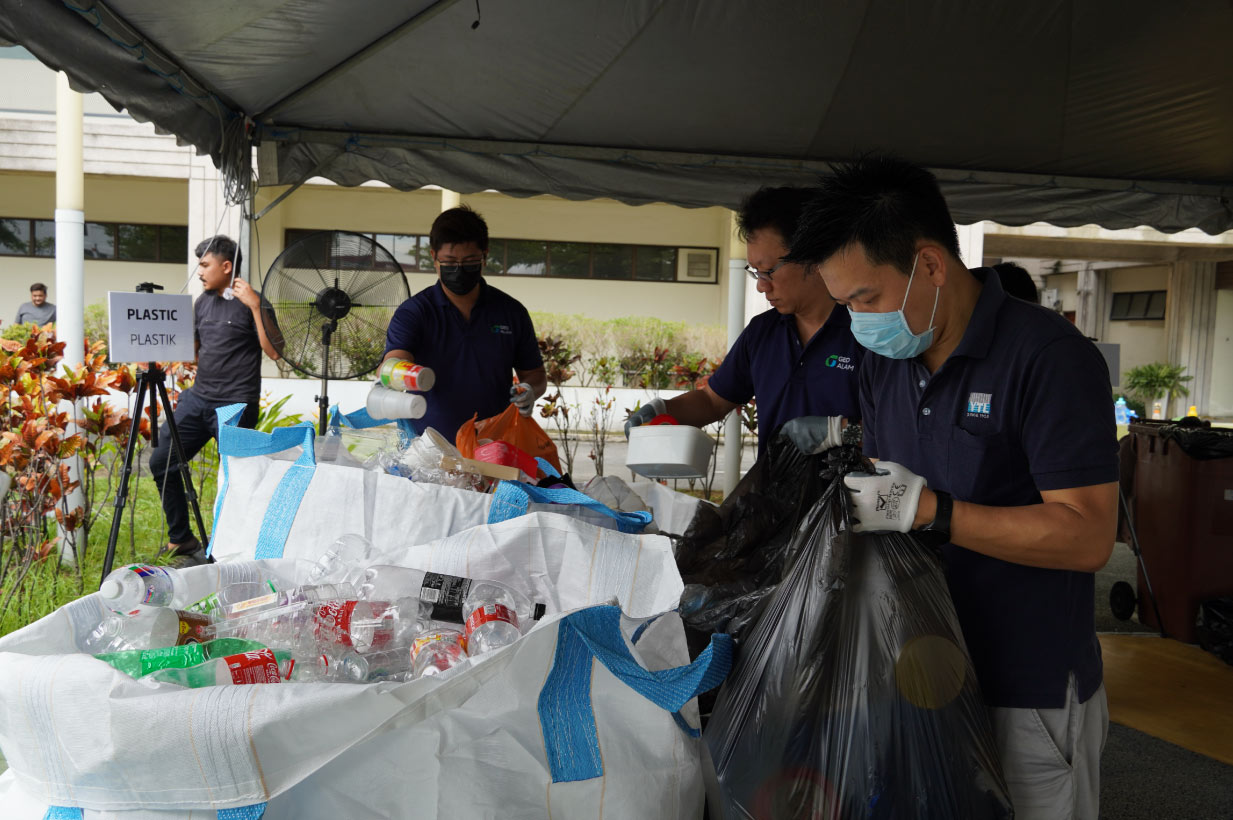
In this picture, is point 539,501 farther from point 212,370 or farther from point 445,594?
point 212,370

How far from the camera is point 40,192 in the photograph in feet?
47.0

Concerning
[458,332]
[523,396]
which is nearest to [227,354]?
[458,332]

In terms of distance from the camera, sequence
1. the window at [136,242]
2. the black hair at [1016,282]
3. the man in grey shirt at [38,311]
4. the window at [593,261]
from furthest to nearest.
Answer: the window at [593,261] < the window at [136,242] < the man in grey shirt at [38,311] < the black hair at [1016,282]

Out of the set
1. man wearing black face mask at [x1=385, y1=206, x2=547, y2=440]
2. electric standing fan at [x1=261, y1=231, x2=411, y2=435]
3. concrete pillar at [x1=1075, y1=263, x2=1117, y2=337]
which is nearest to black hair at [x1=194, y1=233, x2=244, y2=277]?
electric standing fan at [x1=261, y1=231, x2=411, y2=435]

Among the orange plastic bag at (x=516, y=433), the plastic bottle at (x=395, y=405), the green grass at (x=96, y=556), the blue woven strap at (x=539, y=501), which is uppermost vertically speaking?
the plastic bottle at (x=395, y=405)

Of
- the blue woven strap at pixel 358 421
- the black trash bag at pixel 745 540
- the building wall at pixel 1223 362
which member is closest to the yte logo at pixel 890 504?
the black trash bag at pixel 745 540

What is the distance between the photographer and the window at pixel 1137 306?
20500 mm

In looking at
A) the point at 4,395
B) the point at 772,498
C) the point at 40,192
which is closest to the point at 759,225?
the point at 772,498

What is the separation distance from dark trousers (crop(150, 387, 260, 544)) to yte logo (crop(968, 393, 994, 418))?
Result: 165 inches

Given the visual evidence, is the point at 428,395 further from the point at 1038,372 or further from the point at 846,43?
the point at 1038,372

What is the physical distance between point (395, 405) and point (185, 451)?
3474 millimetres

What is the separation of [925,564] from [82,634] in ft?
3.86

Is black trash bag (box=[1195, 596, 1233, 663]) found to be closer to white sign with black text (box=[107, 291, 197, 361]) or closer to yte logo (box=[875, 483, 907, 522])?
yte logo (box=[875, 483, 907, 522])

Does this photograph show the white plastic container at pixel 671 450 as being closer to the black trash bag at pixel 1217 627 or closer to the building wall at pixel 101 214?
the black trash bag at pixel 1217 627
